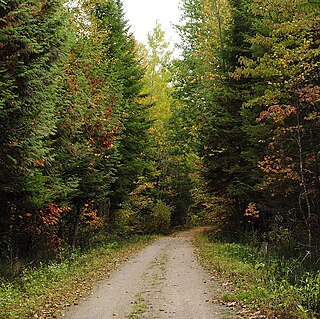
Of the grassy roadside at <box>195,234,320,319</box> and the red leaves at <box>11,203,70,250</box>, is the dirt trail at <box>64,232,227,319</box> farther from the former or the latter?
the red leaves at <box>11,203,70,250</box>

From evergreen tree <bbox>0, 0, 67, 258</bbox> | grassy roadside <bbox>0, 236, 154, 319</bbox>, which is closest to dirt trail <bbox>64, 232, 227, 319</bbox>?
grassy roadside <bbox>0, 236, 154, 319</bbox>

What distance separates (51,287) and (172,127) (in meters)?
23.8

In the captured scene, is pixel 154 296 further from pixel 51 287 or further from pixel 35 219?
pixel 35 219

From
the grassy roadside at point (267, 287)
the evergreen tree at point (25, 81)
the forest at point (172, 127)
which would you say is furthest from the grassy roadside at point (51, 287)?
the grassy roadside at point (267, 287)

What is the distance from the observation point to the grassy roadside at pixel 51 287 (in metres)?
8.65

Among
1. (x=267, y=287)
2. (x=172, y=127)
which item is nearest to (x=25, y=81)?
(x=267, y=287)

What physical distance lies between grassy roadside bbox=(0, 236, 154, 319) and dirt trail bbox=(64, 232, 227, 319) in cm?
44

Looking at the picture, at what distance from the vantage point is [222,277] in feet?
40.1

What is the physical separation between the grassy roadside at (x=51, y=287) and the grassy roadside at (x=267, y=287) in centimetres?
385

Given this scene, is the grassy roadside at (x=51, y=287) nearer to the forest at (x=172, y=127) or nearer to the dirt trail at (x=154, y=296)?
the dirt trail at (x=154, y=296)

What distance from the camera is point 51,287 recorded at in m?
11.1

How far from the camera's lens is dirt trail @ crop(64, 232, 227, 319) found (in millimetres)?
8398

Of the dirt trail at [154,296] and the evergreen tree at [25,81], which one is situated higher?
the evergreen tree at [25,81]

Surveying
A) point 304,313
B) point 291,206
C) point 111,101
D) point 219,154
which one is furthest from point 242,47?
point 304,313
